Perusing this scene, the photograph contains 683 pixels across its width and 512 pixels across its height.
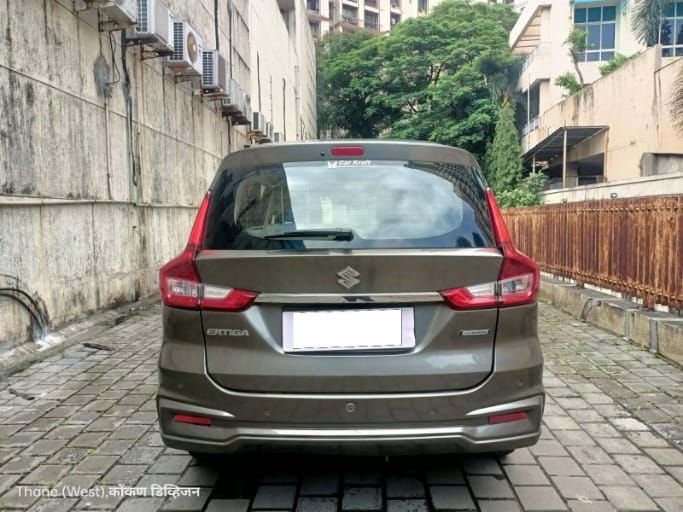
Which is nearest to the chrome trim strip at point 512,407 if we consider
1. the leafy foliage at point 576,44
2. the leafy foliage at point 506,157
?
the leafy foliage at point 506,157

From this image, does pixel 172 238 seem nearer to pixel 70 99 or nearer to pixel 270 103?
pixel 70 99

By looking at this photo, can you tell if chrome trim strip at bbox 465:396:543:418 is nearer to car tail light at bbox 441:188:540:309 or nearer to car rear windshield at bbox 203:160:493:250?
car tail light at bbox 441:188:540:309

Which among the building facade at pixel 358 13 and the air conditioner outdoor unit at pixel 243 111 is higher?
the building facade at pixel 358 13

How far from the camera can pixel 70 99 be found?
6.68m

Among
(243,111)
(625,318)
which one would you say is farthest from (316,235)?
(243,111)

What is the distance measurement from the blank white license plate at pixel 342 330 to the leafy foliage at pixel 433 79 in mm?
33815

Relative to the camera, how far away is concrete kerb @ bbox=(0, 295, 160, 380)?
17.5ft

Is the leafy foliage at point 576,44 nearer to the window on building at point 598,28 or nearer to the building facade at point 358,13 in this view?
the window on building at point 598,28

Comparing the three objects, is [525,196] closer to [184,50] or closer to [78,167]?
[184,50]

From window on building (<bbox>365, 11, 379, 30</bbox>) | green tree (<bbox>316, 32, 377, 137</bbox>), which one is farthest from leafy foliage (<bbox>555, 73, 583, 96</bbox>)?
window on building (<bbox>365, 11, 379, 30</bbox>)

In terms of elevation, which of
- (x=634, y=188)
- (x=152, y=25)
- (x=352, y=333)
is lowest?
(x=352, y=333)

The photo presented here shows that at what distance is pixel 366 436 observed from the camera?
251cm

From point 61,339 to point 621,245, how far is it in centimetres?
619

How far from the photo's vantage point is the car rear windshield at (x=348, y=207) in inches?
104
